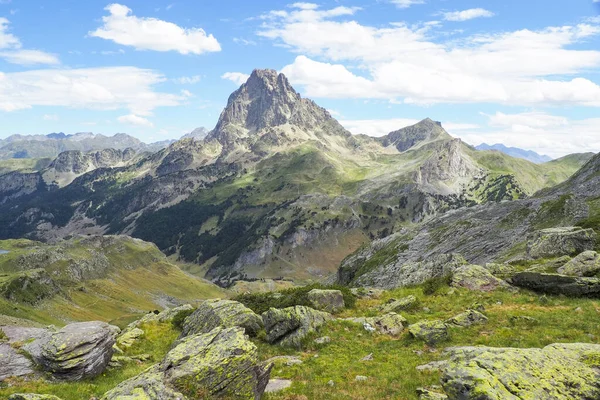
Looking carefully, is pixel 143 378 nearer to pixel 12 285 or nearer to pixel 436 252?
pixel 436 252

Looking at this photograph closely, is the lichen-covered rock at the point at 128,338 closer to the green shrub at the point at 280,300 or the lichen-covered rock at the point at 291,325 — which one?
the green shrub at the point at 280,300

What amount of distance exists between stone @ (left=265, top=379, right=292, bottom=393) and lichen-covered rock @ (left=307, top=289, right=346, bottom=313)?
18.3m

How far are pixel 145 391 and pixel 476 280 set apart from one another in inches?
1577

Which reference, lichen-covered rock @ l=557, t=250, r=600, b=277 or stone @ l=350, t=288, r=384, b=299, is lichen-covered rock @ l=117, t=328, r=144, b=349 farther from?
lichen-covered rock @ l=557, t=250, r=600, b=277

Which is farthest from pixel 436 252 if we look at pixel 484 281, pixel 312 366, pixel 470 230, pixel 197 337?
pixel 197 337

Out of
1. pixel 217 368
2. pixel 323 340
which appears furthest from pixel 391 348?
pixel 217 368

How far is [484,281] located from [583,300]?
10843 millimetres

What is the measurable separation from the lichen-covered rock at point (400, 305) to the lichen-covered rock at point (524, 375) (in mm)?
24581

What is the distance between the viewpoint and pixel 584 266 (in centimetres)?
4031

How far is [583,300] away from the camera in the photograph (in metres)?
34.8

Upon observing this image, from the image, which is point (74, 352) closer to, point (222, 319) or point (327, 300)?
point (222, 319)

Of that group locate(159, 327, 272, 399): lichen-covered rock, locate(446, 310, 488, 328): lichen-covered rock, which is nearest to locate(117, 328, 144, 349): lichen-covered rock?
locate(159, 327, 272, 399): lichen-covered rock

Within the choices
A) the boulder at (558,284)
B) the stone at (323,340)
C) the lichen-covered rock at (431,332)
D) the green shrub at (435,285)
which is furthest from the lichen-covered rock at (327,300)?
the boulder at (558,284)

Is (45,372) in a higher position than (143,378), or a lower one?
lower
